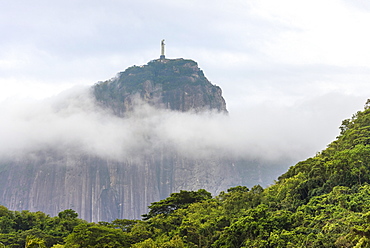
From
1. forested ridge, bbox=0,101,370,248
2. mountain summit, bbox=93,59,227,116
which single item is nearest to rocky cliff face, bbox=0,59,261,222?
mountain summit, bbox=93,59,227,116

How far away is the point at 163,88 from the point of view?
600 ft

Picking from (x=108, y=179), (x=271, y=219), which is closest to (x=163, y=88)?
(x=108, y=179)

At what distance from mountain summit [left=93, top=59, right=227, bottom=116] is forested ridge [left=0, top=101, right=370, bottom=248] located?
117351 mm

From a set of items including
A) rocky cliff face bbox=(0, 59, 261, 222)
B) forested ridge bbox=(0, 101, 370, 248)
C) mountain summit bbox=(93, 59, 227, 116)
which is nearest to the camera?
forested ridge bbox=(0, 101, 370, 248)

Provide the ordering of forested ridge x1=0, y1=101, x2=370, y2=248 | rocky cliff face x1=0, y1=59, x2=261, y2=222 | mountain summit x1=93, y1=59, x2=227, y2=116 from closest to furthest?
forested ridge x1=0, y1=101, x2=370, y2=248
rocky cliff face x1=0, y1=59, x2=261, y2=222
mountain summit x1=93, y1=59, x2=227, y2=116

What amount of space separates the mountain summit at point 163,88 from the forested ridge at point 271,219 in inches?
4620

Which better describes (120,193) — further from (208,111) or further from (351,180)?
(351,180)

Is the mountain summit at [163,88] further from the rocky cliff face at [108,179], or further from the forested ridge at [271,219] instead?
the forested ridge at [271,219]

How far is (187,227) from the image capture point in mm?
48312

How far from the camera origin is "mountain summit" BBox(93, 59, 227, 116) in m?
180

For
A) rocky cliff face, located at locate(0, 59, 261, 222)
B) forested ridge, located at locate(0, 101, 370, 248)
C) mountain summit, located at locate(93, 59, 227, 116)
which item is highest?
mountain summit, located at locate(93, 59, 227, 116)

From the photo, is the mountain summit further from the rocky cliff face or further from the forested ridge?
the forested ridge

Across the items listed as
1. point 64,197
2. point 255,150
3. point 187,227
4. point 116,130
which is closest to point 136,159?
point 116,130

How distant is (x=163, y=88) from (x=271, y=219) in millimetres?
144414
